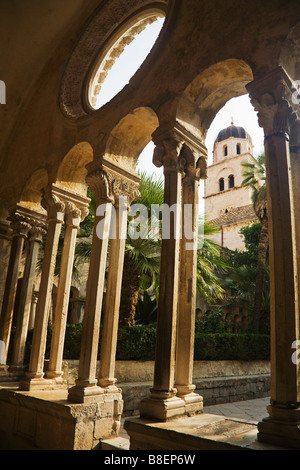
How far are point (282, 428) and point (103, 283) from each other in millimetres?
2832

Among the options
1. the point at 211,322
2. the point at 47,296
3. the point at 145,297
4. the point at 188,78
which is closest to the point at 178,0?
the point at 188,78

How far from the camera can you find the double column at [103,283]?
171 inches

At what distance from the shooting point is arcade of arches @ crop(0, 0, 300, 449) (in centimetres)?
325

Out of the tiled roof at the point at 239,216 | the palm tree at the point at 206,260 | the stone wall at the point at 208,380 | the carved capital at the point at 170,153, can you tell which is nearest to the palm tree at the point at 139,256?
the palm tree at the point at 206,260

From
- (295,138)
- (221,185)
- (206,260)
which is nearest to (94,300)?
(295,138)

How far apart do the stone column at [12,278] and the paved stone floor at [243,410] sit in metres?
2.67

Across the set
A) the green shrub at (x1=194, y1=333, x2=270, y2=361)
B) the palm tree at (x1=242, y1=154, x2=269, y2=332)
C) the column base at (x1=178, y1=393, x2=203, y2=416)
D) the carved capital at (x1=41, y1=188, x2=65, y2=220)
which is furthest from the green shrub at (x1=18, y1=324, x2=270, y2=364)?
the column base at (x1=178, y1=393, x2=203, y2=416)

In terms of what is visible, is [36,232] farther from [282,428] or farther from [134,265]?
[282,428]

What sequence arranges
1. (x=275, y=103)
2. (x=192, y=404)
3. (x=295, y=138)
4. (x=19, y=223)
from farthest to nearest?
1. (x=19, y=223)
2. (x=192, y=404)
3. (x=295, y=138)
4. (x=275, y=103)

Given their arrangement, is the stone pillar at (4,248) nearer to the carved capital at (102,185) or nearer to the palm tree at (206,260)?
the carved capital at (102,185)

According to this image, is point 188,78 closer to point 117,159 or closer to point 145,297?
point 117,159

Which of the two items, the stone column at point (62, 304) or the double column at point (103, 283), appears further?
the stone column at point (62, 304)

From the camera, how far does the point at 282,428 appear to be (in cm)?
255

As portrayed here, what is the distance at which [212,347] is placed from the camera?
1007 centimetres
